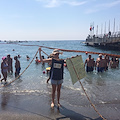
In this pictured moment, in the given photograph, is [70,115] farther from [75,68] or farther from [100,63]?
[100,63]

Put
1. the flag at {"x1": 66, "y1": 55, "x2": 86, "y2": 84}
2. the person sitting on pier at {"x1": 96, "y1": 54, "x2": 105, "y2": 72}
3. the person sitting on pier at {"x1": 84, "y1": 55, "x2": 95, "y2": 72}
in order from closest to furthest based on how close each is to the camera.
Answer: the flag at {"x1": 66, "y1": 55, "x2": 86, "y2": 84} < the person sitting on pier at {"x1": 96, "y1": 54, "x2": 105, "y2": 72} < the person sitting on pier at {"x1": 84, "y1": 55, "x2": 95, "y2": 72}

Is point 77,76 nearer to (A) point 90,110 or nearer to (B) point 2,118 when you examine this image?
(A) point 90,110

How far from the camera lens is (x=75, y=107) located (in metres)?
4.80

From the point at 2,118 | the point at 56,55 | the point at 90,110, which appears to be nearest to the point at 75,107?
the point at 90,110

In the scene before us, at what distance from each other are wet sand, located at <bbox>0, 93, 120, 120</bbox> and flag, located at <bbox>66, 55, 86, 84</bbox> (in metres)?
0.99

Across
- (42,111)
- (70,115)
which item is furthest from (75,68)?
(42,111)

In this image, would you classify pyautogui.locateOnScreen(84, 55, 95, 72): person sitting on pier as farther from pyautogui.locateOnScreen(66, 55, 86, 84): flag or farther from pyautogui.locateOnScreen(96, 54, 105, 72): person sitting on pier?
pyautogui.locateOnScreen(66, 55, 86, 84): flag

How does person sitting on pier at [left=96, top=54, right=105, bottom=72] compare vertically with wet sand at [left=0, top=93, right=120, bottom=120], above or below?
above

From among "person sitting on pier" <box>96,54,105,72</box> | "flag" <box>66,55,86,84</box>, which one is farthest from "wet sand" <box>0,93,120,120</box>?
"person sitting on pier" <box>96,54,105,72</box>

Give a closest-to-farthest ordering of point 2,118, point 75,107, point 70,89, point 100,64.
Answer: point 2,118 < point 75,107 < point 70,89 < point 100,64

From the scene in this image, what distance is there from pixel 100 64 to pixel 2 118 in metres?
7.74

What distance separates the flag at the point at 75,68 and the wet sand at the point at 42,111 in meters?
0.99

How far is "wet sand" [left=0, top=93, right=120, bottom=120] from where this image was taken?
4.08m

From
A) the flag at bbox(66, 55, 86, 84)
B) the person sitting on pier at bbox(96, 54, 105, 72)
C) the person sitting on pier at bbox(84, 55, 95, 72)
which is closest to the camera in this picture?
the flag at bbox(66, 55, 86, 84)
